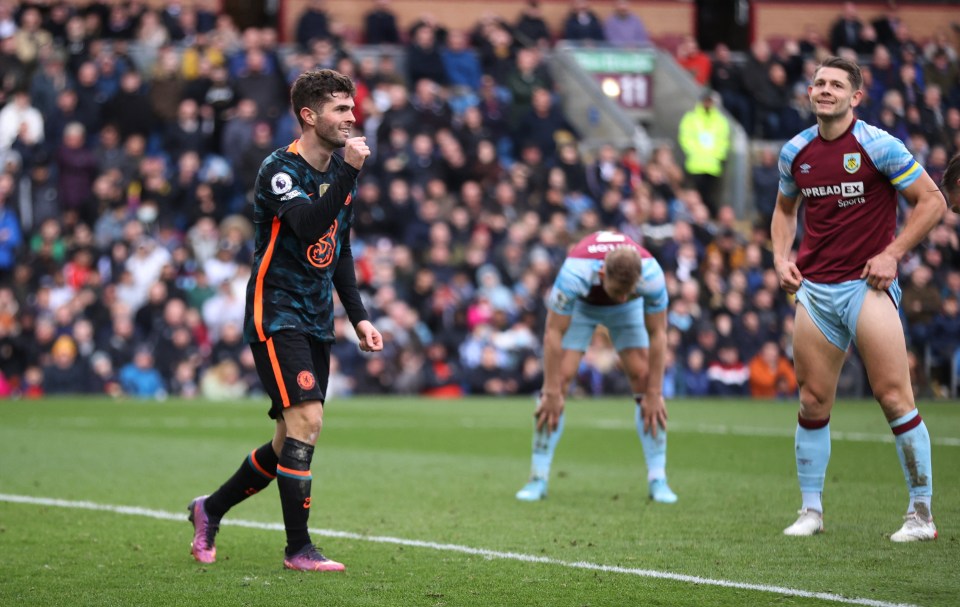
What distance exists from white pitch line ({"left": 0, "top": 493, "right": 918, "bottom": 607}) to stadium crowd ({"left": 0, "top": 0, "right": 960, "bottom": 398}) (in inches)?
483

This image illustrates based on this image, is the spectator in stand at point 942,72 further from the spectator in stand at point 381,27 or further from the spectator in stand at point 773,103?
the spectator in stand at point 381,27

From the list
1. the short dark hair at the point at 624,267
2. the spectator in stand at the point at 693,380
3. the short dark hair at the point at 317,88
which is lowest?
the spectator in stand at the point at 693,380

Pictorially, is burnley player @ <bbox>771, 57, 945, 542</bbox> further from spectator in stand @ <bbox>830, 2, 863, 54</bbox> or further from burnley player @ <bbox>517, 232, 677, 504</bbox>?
spectator in stand @ <bbox>830, 2, 863, 54</bbox>

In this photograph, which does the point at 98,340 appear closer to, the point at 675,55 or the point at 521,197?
the point at 521,197

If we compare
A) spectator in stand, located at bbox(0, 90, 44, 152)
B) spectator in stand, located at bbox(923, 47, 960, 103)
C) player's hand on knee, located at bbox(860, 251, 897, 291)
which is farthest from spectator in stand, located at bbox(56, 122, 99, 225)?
player's hand on knee, located at bbox(860, 251, 897, 291)

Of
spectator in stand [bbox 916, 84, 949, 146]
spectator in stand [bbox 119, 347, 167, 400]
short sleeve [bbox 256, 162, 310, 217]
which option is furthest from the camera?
spectator in stand [bbox 916, 84, 949, 146]

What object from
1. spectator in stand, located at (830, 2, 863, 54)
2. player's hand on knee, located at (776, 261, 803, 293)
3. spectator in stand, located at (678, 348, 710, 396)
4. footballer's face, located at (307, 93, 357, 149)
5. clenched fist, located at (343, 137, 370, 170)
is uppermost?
spectator in stand, located at (830, 2, 863, 54)

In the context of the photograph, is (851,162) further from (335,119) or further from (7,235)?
(7,235)

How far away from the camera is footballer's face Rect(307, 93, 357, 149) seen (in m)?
7.57

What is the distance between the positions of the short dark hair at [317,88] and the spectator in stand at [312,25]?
20312mm

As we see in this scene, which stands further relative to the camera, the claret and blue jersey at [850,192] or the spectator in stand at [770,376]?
the spectator in stand at [770,376]

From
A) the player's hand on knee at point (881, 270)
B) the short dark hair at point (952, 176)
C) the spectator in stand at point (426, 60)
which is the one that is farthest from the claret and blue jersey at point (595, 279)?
the spectator in stand at point (426, 60)

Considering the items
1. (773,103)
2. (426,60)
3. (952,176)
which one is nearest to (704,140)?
(773,103)

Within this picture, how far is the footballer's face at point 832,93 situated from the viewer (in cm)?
836
